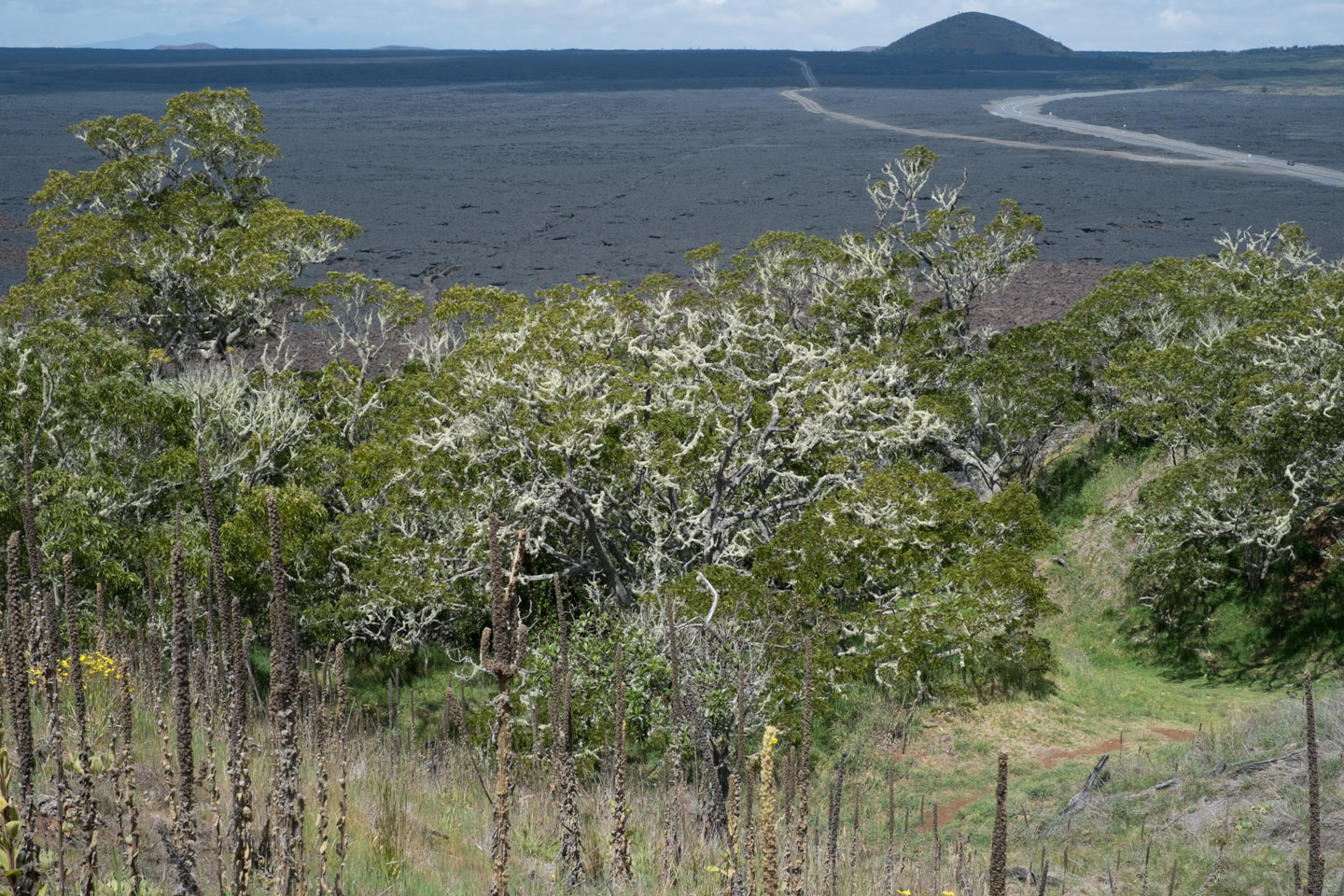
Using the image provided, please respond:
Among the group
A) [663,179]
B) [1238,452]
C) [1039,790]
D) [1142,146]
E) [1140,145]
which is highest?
[1140,145]

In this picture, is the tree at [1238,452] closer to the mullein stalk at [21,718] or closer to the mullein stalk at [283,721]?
the mullein stalk at [283,721]

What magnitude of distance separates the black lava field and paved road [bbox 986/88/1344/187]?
3296 millimetres

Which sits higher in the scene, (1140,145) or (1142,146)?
(1140,145)

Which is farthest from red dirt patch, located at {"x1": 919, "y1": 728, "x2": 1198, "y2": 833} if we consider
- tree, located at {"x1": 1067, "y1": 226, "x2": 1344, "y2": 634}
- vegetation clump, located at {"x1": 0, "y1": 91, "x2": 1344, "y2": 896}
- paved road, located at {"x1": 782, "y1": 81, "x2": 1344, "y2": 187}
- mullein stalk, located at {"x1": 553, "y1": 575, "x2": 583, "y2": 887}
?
paved road, located at {"x1": 782, "y1": 81, "x2": 1344, "y2": 187}

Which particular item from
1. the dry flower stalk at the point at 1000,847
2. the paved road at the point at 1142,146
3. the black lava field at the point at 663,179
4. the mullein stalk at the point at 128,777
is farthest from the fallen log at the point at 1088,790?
the paved road at the point at 1142,146

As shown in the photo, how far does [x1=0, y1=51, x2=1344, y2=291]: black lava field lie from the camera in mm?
68562

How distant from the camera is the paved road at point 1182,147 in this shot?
89.0 m

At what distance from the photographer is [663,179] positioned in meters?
93.5

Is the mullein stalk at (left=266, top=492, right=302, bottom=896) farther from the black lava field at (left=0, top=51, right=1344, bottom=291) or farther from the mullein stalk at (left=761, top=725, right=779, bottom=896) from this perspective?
the black lava field at (left=0, top=51, right=1344, bottom=291)

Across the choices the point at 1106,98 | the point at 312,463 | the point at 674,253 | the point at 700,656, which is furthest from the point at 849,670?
the point at 1106,98

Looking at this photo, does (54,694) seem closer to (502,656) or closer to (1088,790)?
(502,656)

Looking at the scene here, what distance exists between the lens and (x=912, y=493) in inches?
654

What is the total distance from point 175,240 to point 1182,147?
104 metres

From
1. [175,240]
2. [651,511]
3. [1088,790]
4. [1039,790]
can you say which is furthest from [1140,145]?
[1088,790]
